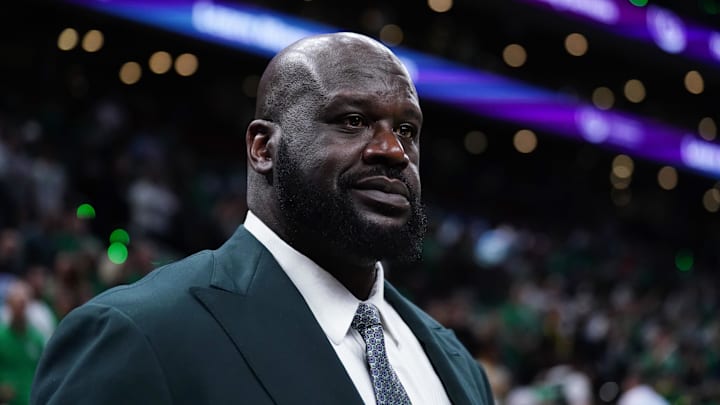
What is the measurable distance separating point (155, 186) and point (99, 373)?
8.83 m

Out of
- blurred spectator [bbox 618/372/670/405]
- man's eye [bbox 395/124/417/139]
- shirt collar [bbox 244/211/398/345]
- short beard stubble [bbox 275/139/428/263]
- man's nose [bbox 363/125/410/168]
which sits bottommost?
blurred spectator [bbox 618/372/670/405]

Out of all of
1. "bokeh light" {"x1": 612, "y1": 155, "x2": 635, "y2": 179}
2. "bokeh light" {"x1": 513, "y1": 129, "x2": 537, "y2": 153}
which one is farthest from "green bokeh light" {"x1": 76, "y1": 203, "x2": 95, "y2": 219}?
"bokeh light" {"x1": 612, "y1": 155, "x2": 635, "y2": 179}

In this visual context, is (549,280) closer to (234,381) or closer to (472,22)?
(472,22)

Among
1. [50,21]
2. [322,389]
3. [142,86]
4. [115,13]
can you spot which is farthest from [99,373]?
[142,86]

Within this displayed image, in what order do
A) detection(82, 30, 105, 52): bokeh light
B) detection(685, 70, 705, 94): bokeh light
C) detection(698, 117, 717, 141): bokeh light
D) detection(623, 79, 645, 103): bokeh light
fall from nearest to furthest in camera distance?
detection(82, 30, 105, 52): bokeh light < detection(685, 70, 705, 94): bokeh light < detection(623, 79, 645, 103): bokeh light < detection(698, 117, 717, 141): bokeh light

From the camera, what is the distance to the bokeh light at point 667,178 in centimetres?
2280

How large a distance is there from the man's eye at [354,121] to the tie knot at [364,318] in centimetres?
34

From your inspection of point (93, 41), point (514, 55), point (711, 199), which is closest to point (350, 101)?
point (93, 41)

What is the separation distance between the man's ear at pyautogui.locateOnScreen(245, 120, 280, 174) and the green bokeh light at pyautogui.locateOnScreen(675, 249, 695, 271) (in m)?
18.6

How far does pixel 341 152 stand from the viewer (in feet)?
6.41

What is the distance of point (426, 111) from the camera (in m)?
19.3

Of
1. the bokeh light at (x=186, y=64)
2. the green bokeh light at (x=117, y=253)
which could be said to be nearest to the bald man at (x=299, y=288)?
the green bokeh light at (x=117, y=253)

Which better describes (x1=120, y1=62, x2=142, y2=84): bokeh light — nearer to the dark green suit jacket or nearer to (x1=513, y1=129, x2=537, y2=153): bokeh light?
(x1=513, y1=129, x2=537, y2=153): bokeh light

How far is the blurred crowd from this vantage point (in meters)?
7.39
